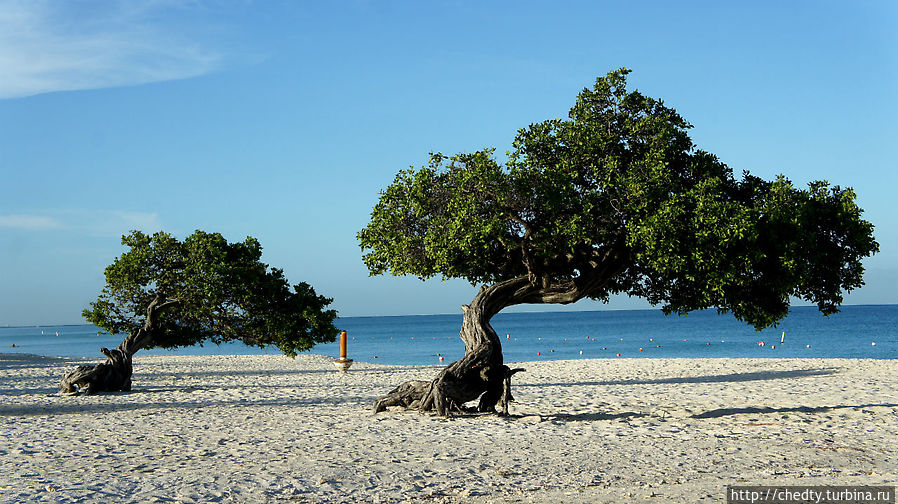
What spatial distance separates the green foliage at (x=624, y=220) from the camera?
1328 centimetres

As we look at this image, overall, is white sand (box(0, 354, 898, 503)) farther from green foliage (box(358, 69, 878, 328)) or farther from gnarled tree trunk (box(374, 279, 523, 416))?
green foliage (box(358, 69, 878, 328))

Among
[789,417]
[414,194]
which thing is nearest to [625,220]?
[414,194]

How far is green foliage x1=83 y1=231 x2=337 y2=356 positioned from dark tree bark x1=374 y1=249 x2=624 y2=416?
7.19 meters

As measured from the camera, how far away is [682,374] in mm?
27031

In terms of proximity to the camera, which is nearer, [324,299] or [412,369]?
[324,299]

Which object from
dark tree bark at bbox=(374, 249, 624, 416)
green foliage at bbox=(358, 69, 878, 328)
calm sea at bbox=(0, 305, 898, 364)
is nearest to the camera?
green foliage at bbox=(358, 69, 878, 328)

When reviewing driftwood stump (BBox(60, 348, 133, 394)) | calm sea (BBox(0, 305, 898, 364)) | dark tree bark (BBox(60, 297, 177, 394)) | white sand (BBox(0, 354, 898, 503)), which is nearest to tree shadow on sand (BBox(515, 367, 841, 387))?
white sand (BBox(0, 354, 898, 503))

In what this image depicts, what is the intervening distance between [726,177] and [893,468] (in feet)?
21.9

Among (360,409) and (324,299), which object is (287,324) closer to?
(324,299)

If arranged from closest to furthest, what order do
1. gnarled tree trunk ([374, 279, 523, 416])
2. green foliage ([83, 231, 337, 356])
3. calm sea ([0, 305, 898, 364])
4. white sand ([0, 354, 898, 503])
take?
white sand ([0, 354, 898, 503]), gnarled tree trunk ([374, 279, 523, 416]), green foliage ([83, 231, 337, 356]), calm sea ([0, 305, 898, 364])

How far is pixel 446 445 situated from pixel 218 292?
36.8 ft

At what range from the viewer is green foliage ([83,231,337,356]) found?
69.3ft

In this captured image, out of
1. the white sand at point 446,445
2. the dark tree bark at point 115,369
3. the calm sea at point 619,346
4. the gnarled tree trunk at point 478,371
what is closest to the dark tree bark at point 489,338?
the gnarled tree trunk at point 478,371

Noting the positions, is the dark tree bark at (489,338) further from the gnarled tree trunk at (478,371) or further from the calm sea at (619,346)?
the calm sea at (619,346)
